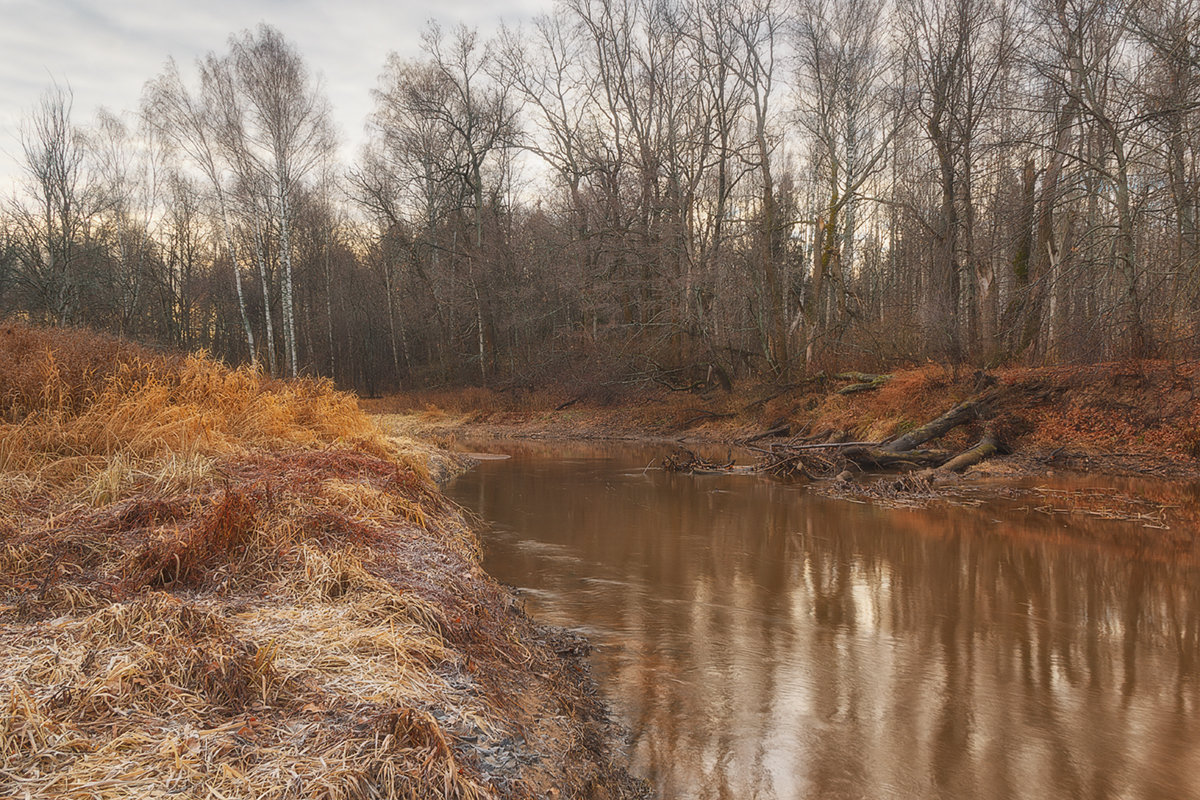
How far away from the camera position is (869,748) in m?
3.88

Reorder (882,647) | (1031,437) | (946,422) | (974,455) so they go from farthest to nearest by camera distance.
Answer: (946,422)
(1031,437)
(974,455)
(882,647)

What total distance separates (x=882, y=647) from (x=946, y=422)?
35.1ft

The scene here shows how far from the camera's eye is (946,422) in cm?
1462

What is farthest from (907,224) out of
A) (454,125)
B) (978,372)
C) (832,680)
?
(832,680)

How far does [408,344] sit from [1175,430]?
34.5m

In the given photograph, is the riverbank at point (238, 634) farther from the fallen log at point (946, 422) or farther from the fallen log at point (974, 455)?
the fallen log at point (946, 422)

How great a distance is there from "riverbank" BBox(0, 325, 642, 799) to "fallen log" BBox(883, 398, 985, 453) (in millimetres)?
10654

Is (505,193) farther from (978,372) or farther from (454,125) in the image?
(978,372)

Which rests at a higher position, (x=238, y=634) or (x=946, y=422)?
(x=946, y=422)

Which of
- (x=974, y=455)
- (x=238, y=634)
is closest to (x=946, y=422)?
(x=974, y=455)

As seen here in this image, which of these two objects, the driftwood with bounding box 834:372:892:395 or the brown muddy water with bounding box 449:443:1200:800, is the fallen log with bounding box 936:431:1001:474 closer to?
the brown muddy water with bounding box 449:443:1200:800

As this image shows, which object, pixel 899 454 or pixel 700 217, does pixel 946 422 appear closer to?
pixel 899 454

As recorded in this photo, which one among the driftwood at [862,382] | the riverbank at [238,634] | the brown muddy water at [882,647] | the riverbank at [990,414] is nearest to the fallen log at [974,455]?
the riverbank at [990,414]

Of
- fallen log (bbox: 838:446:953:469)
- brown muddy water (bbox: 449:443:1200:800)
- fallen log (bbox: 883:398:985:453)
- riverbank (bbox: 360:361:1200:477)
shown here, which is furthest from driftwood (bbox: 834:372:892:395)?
brown muddy water (bbox: 449:443:1200:800)
